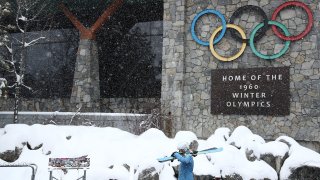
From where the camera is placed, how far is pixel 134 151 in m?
11.3

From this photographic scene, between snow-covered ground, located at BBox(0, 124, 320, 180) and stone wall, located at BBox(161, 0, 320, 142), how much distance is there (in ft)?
8.44

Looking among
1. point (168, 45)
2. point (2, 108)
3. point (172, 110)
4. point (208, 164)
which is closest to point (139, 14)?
point (168, 45)

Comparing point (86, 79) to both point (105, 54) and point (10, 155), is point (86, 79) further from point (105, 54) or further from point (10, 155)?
point (10, 155)

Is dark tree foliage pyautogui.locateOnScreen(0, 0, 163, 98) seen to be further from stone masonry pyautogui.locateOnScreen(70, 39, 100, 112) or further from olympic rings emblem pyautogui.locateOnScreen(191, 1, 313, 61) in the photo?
olympic rings emblem pyautogui.locateOnScreen(191, 1, 313, 61)

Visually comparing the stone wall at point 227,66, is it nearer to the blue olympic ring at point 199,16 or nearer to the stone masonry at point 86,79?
the blue olympic ring at point 199,16

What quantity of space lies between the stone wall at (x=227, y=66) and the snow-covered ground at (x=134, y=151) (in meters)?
2.57

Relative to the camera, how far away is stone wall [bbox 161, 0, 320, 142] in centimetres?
1352

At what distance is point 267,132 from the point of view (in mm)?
13852

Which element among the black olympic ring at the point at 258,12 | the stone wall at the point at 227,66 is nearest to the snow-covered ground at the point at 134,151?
the stone wall at the point at 227,66

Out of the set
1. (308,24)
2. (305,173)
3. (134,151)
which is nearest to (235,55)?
(308,24)

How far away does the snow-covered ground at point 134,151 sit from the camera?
33.3 ft

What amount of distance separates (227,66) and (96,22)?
23.1ft

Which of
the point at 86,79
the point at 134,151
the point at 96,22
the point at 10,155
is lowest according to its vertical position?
the point at 10,155

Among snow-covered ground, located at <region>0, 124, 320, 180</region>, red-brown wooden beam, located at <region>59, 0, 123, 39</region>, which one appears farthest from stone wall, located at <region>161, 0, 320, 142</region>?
red-brown wooden beam, located at <region>59, 0, 123, 39</region>
